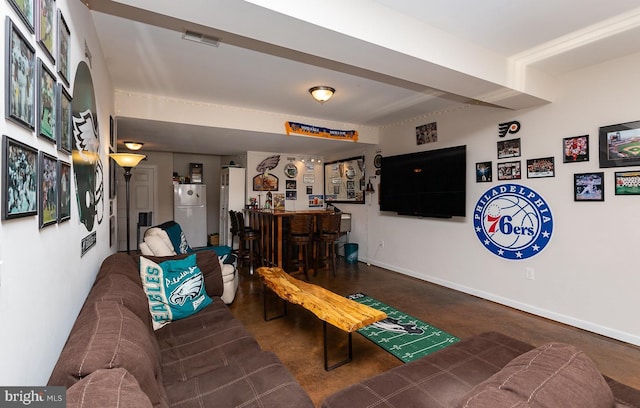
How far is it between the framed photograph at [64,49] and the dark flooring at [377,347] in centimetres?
229

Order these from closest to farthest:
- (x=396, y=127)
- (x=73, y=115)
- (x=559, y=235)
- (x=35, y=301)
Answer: (x=35, y=301) → (x=73, y=115) → (x=559, y=235) → (x=396, y=127)

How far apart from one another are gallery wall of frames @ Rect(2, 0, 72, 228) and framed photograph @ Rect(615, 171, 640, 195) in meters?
4.14

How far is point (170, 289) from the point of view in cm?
225

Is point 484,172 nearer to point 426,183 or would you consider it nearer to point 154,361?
point 426,183

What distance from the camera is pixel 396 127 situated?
535 centimetres

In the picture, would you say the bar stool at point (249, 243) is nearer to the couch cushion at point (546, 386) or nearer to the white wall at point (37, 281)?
the white wall at point (37, 281)

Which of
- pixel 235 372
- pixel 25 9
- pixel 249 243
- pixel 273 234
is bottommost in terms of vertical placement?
pixel 235 372

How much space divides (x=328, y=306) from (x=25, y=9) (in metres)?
2.26

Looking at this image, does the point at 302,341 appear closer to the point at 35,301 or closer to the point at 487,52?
the point at 35,301

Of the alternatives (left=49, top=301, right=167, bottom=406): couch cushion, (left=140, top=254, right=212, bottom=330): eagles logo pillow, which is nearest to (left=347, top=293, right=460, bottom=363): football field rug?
(left=140, top=254, right=212, bottom=330): eagles logo pillow

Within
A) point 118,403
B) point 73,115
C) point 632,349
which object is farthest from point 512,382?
point 632,349

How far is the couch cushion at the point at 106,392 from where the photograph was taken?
730mm

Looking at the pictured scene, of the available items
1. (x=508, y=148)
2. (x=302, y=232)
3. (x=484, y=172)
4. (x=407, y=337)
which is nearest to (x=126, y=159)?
(x=302, y=232)

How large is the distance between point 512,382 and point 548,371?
0.13 m
